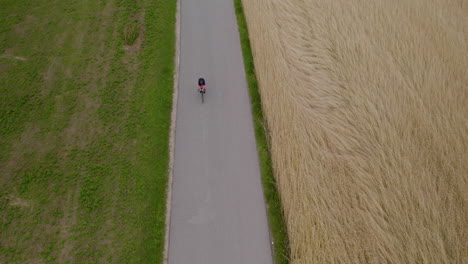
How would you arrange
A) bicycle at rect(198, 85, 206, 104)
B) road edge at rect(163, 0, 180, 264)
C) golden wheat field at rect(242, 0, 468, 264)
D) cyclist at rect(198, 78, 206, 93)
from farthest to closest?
bicycle at rect(198, 85, 206, 104) < cyclist at rect(198, 78, 206, 93) < road edge at rect(163, 0, 180, 264) < golden wheat field at rect(242, 0, 468, 264)

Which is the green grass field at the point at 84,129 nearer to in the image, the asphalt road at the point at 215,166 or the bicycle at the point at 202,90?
the asphalt road at the point at 215,166

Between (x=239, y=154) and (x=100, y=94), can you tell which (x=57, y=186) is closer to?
(x=100, y=94)

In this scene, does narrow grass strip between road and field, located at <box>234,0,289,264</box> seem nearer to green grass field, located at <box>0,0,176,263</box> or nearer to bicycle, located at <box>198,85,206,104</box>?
bicycle, located at <box>198,85,206,104</box>

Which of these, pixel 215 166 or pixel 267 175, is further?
pixel 215 166

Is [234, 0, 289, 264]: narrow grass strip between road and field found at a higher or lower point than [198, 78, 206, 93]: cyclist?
lower

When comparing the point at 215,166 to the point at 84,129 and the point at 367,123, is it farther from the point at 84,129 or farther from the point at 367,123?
the point at 367,123

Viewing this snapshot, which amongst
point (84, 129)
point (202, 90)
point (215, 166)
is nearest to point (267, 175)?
point (215, 166)

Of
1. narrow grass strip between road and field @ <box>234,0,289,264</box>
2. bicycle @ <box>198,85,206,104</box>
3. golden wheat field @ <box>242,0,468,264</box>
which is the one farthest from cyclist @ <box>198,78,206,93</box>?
golden wheat field @ <box>242,0,468,264</box>
